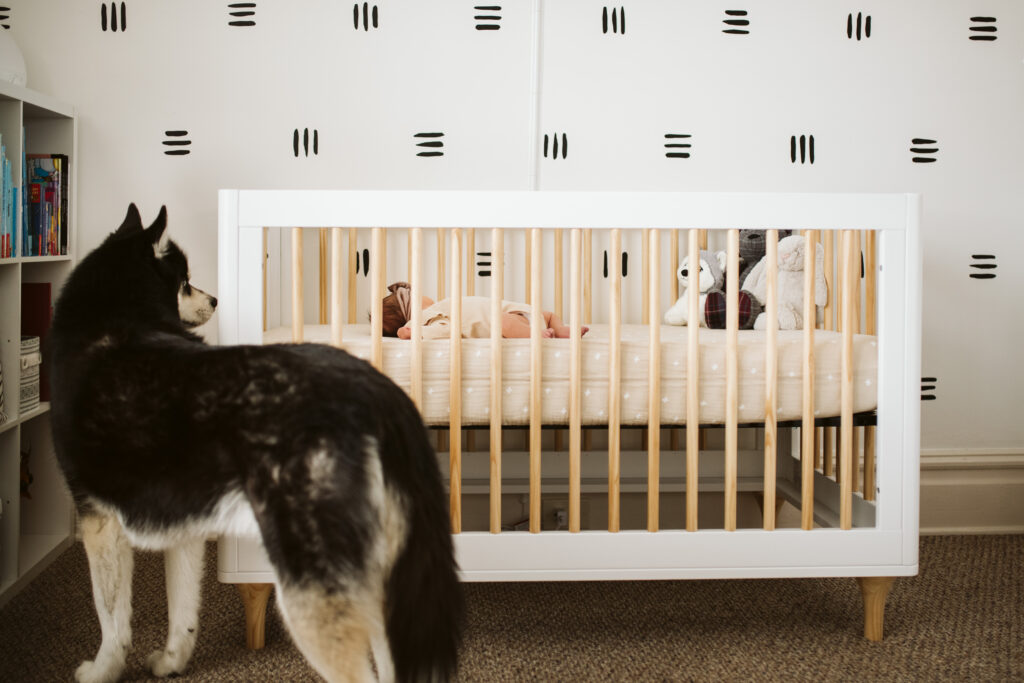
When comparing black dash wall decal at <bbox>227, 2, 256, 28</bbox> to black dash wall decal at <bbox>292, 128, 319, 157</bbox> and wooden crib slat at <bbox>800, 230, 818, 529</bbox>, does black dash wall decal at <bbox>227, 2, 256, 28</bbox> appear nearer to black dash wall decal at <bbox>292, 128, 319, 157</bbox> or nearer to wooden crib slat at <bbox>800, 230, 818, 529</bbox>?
black dash wall decal at <bbox>292, 128, 319, 157</bbox>

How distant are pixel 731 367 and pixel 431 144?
122 cm

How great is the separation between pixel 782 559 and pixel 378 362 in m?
0.85

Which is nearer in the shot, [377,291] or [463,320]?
[377,291]

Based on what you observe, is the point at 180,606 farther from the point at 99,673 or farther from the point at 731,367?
the point at 731,367

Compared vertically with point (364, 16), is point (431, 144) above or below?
below

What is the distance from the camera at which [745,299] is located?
204cm

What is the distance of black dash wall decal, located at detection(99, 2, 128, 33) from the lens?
220cm

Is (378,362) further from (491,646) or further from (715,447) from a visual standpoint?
(715,447)

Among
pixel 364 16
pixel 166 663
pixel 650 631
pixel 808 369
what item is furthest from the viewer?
pixel 364 16

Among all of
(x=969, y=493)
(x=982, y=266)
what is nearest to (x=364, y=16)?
(x=982, y=266)

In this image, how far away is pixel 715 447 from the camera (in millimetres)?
2469

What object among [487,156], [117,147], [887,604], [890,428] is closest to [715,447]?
[887,604]

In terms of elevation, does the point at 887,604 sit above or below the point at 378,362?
below

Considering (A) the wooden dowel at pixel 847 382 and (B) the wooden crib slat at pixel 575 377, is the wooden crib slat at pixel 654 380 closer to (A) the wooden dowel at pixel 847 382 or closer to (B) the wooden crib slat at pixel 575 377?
(B) the wooden crib slat at pixel 575 377
